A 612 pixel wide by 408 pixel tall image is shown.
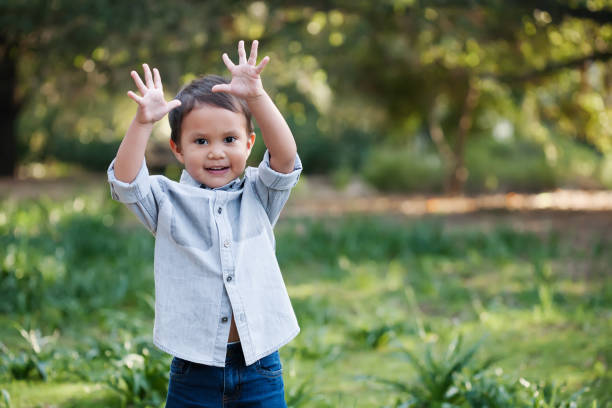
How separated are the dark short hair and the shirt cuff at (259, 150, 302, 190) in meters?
0.13

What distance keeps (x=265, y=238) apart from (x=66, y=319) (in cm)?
230

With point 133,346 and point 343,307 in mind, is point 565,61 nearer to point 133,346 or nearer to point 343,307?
point 343,307

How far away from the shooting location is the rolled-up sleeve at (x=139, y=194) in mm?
1697

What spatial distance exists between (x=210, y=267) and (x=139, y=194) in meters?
0.27

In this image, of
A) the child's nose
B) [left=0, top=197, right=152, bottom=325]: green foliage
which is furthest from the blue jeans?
[left=0, top=197, right=152, bottom=325]: green foliage

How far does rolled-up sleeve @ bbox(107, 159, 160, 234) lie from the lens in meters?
1.70

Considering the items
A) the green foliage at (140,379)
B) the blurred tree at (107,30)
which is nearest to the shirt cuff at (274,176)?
the green foliage at (140,379)

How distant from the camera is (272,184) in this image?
1.84 m

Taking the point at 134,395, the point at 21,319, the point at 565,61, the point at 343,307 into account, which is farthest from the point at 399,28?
the point at 134,395

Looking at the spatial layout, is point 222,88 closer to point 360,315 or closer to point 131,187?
point 131,187

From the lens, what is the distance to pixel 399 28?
700 centimetres

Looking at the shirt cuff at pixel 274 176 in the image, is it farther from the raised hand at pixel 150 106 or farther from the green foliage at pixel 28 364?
the green foliage at pixel 28 364

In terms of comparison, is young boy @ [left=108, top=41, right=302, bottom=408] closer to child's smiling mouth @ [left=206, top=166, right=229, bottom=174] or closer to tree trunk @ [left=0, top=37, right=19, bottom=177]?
child's smiling mouth @ [left=206, top=166, right=229, bottom=174]

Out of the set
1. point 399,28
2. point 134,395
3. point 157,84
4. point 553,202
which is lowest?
point 553,202
